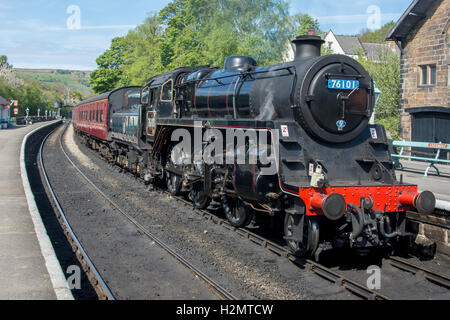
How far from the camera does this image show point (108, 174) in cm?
→ 1702

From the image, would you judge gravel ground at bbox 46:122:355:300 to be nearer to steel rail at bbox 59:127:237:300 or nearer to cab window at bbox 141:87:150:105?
steel rail at bbox 59:127:237:300

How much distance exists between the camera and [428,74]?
19.2 metres

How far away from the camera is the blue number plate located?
6792mm

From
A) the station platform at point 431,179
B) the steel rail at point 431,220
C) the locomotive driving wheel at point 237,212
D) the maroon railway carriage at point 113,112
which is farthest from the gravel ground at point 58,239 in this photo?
the station platform at point 431,179

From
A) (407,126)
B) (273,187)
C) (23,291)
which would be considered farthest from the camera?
(407,126)

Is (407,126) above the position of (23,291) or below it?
above

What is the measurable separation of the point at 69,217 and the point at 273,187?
539 cm

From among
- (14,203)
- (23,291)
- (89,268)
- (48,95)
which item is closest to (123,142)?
(14,203)

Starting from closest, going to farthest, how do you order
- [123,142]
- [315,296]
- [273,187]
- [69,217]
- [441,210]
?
1. [315,296]
2. [273,187]
3. [441,210]
4. [69,217]
5. [123,142]

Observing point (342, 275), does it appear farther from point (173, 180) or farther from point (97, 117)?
point (97, 117)

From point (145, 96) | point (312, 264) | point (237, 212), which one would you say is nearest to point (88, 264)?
point (237, 212)

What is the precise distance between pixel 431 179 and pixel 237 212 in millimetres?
7641

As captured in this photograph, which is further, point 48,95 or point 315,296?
point 48,95
